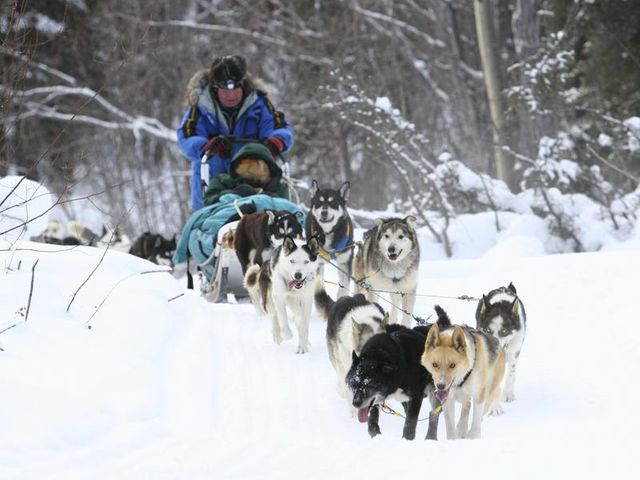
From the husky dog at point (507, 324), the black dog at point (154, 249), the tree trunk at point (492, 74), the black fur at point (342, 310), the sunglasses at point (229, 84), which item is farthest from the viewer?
the tree trunk at point (492, 74)

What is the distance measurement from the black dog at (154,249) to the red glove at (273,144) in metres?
3.44

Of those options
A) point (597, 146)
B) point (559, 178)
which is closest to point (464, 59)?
point (597, 146)

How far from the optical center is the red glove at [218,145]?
8.09 metres

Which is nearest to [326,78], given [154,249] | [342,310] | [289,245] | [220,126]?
[154,249]

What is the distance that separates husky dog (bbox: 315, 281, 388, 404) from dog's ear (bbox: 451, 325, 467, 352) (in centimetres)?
59

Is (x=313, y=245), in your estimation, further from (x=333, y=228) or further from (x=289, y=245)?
(x=333, y=228)

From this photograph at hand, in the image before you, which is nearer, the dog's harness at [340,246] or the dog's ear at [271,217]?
the dog's ear at [271,217]

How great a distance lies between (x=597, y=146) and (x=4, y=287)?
8.68 metres

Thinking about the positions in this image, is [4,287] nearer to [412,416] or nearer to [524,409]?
[412,416]

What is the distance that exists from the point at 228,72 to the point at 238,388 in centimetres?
400

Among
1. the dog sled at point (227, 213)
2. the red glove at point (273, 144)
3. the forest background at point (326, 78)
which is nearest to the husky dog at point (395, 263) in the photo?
the dog sled at point (227, 213)

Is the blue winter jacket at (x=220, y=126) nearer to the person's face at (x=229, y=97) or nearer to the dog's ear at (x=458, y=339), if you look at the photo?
the person's face at (x=229, y=97)

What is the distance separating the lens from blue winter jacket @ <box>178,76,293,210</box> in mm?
8344

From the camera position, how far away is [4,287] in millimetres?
4539
